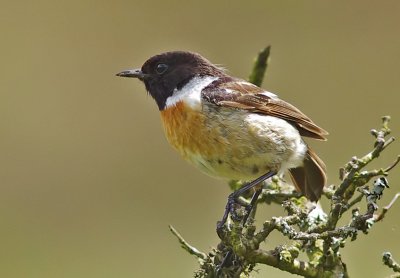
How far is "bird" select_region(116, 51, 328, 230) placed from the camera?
4488mm

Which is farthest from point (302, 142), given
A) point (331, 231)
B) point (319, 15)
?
point (319, 15)

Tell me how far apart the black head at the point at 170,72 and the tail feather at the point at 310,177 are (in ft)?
2.31

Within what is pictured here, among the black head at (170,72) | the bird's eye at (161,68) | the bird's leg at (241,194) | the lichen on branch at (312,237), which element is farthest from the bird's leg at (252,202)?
the bird's eye at (161,68)

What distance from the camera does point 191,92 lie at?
4.85m

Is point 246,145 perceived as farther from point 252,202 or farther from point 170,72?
point 170,72

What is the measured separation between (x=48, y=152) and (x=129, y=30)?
5.88 ft

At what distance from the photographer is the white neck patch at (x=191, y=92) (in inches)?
186

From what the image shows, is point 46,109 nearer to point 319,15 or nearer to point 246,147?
point 319,15

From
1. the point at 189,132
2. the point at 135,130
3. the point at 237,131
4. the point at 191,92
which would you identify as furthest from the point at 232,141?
the point at 135,130

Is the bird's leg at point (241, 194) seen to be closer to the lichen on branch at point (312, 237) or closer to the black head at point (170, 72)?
the lichen on branch at point (312, 237)

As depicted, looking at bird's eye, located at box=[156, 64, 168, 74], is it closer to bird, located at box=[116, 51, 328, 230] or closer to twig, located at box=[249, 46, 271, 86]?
bird, located at box=[116, 51, 328, 230]

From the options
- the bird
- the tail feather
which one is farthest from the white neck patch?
the tail feather

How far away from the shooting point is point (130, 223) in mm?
7637

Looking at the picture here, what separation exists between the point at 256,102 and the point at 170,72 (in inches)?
22.5
